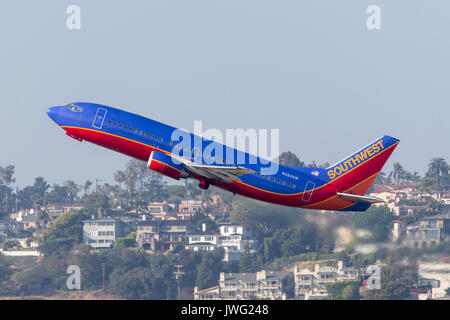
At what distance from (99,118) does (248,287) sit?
9727 cm

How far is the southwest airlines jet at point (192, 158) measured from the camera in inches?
3290

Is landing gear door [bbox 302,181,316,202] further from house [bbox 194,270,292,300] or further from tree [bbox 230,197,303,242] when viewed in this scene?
house [bbox 194,270,292,300]

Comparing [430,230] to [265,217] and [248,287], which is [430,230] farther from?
[248,287]

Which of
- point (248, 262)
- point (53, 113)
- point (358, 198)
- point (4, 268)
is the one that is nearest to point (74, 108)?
point (53, 113)

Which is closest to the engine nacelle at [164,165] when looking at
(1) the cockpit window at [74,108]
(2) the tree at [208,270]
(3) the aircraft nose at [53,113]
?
(1) the cockpit window at [74,108]

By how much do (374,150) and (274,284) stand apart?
277 ft

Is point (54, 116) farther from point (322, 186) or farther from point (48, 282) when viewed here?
point (48, 282)

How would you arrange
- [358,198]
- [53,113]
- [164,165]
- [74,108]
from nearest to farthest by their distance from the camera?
[164,165] < [74,108] < [53,113] < [358,198]

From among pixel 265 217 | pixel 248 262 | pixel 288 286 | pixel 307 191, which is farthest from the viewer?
pixel 248 262

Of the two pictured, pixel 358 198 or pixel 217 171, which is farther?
pixel 358 198

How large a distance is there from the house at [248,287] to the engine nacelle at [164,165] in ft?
292

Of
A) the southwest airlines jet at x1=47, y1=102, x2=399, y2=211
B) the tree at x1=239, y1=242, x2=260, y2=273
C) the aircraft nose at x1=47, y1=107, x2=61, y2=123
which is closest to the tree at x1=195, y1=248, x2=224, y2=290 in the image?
the tree at x1=239, y1=242, x2=260, y2=273

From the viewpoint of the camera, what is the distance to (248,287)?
17525 cm
